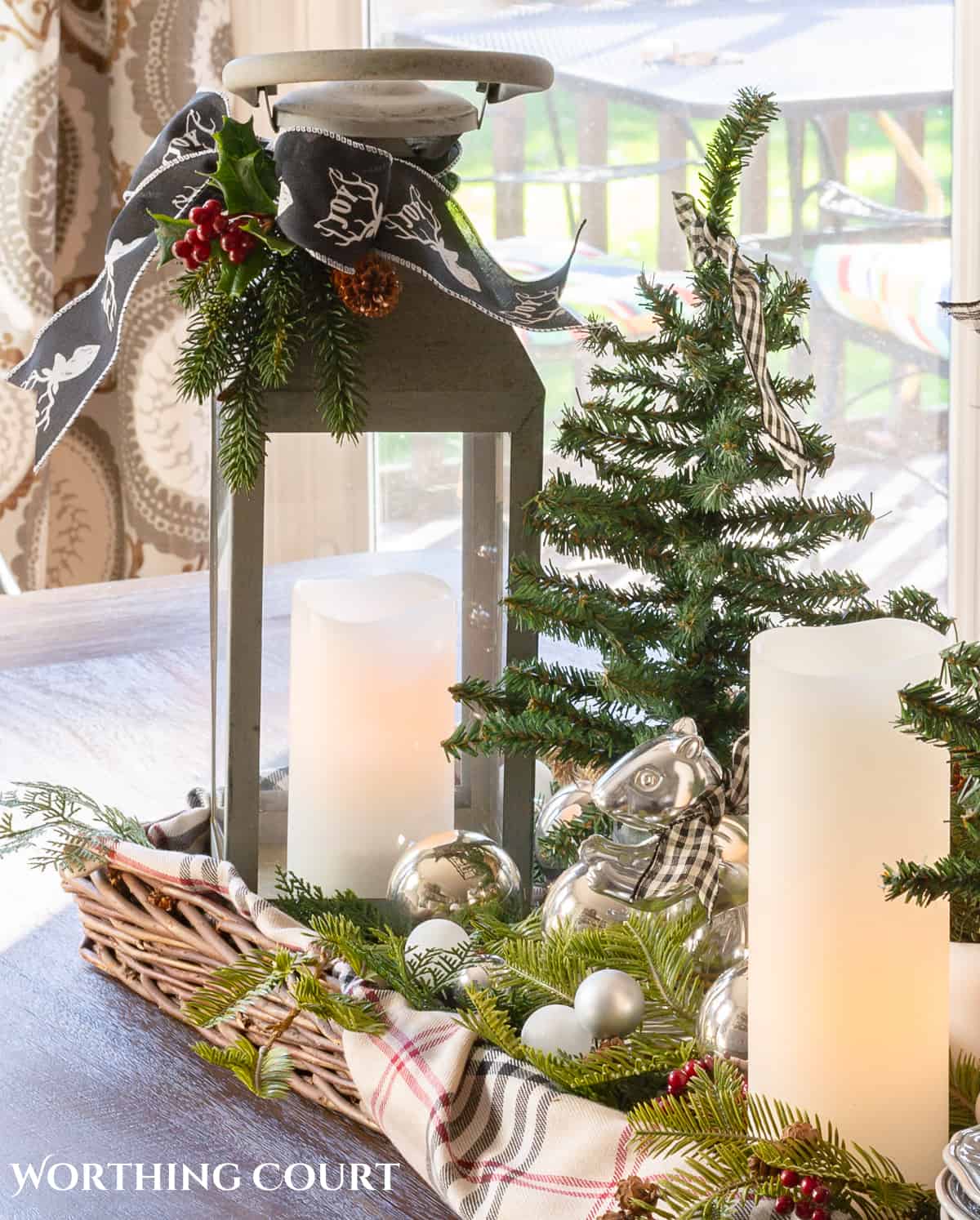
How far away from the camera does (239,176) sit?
0.64 m

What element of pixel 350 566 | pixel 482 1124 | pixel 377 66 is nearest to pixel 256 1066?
pixel 482 1124

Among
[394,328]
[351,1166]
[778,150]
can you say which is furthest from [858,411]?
[351,1166]

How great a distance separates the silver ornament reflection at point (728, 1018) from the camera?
1.69 feet

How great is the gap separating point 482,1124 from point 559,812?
24 cm

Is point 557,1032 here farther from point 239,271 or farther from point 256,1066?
point 239,271

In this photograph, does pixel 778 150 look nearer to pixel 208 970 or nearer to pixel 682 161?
pixel 682 161

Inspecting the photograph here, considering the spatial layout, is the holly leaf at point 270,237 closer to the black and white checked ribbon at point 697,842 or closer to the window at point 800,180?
the black and white checked ribbon at point 697,842

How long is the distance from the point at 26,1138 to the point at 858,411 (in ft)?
6.40

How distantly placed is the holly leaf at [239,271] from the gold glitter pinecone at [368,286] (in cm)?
3

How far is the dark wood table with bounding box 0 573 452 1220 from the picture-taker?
548 mm

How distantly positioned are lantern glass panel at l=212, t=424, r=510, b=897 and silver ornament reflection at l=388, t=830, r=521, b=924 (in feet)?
0.17

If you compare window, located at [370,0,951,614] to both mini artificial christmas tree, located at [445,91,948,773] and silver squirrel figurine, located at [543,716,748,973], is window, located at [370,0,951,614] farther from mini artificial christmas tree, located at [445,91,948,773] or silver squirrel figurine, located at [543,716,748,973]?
silver squirrel figurine, located at [543,716,748,973]

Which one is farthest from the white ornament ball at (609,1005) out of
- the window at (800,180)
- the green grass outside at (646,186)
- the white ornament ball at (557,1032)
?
the green grass outside at (646,186)

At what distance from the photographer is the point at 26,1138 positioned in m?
0.59
